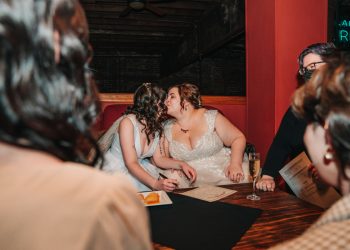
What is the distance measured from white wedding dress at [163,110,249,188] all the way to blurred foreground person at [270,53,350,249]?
1.80 m

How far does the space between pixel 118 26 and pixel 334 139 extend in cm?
703

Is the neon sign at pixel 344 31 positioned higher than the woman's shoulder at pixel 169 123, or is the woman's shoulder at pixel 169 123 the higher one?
the neon sign at pixel 344 31

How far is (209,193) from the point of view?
154cm

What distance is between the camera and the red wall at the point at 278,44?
2.88m

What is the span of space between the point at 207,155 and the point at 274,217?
1.54 metres

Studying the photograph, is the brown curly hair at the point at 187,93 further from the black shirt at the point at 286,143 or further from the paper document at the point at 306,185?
the paper document at the point at 306,185

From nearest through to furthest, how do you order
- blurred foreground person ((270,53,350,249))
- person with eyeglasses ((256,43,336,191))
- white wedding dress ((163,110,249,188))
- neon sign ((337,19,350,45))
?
blurred foreground person ((270,53,350,249)) < person with eyeglasses ((256,43,336,191)) < white wedding dress ((163,110,249,188)) < neon sign ((337,19,350,45))

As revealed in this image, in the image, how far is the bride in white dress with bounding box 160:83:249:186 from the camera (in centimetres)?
269

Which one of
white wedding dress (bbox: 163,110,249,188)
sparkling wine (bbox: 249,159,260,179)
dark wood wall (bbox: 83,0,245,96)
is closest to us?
sparkling wine (bbox: 249,159,260,179)

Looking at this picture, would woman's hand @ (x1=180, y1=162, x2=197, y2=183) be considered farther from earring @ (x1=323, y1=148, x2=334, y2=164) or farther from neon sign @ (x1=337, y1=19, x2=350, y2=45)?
neon sign @ (x1=337, y1=19, x2=350, y2=45)

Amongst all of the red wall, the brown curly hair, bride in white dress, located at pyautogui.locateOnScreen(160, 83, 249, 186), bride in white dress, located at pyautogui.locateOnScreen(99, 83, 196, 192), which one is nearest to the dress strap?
bride in white dress, located at pyautogui.locateOnScreen(160, 83, 249, 186)

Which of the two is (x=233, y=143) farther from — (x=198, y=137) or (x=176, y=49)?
(x=176, y=49)

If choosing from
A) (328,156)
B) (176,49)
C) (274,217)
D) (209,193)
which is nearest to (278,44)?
(209,193)

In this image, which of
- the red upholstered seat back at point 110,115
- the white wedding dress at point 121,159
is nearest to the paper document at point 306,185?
the white wedding dress at point 121,159
